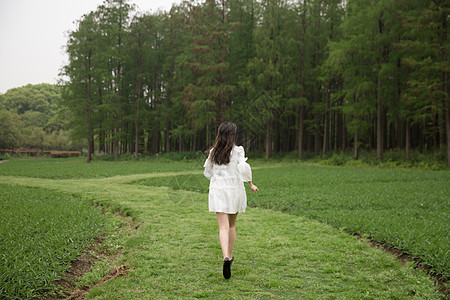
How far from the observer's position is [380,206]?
7.94 m

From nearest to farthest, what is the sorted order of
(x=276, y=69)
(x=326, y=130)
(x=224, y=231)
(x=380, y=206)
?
(x=224, y=231) → (x=380, y=206) → (x=276, y=69) → (x=326, y=130)

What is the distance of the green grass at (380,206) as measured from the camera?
478 centimetres

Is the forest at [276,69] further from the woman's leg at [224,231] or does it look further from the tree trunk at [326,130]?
the woman's leg at [224,231]

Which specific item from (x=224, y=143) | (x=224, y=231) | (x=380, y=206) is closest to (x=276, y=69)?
(x=380, y=206)

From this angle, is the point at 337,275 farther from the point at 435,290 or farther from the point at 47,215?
the point at 47,215

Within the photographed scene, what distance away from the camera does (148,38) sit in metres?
32.2

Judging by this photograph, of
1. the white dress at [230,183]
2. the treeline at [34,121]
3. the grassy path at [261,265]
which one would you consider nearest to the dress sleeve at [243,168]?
the white dress at [230,183]

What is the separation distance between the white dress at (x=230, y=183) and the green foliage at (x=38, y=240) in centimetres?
199

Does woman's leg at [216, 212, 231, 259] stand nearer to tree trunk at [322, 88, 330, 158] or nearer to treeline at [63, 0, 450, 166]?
treeline at [63, 0, 450, 166]

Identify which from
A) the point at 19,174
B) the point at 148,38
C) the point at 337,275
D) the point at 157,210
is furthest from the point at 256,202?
the point at 148,38

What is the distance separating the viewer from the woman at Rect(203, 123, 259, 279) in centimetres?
374

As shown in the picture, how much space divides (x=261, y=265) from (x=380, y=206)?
5.22 meters

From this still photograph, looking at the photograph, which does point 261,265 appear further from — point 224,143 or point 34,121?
point 34,121

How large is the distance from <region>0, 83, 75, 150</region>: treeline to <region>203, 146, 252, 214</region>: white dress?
103 ft
